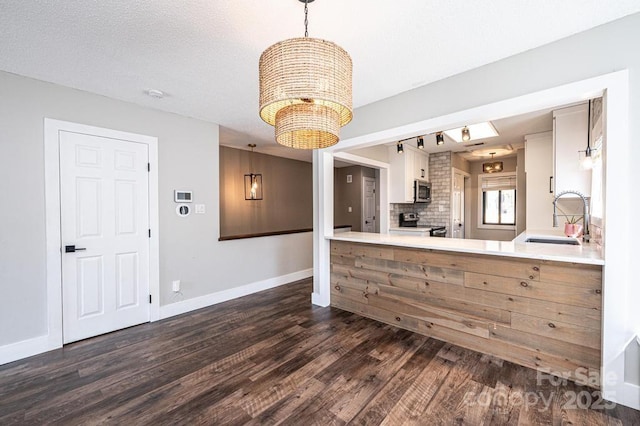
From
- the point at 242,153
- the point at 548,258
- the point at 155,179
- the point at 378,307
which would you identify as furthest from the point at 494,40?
the point at 242,153

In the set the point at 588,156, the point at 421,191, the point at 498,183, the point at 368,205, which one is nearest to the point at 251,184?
the point at 368,205

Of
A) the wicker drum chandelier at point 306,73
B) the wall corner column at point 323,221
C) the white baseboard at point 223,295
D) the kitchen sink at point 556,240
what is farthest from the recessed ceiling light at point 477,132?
the white baseboard at point 223,295

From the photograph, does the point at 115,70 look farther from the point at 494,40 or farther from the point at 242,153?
the point at 242,153

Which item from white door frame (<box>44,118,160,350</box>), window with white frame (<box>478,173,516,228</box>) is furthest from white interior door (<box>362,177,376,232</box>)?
white door frame (<box>44,118,160,350</box>)

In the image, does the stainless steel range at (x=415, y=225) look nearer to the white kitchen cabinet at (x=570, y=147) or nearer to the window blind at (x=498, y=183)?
the window blind at (x=498, y=183)

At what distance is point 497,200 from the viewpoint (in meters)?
6.77

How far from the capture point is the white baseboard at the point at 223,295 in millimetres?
3533

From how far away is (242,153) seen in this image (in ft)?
19.5

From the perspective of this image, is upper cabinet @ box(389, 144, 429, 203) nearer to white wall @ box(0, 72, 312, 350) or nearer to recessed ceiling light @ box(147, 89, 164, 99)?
white wall @ box(0, 72, 312, 350)

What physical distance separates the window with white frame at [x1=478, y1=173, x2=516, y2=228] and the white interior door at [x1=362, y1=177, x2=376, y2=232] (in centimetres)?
255

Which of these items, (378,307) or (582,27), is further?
(378,307)

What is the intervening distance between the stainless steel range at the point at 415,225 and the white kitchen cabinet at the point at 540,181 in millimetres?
1553

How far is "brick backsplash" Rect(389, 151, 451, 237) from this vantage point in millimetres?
5871

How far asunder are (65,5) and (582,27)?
3343mm
